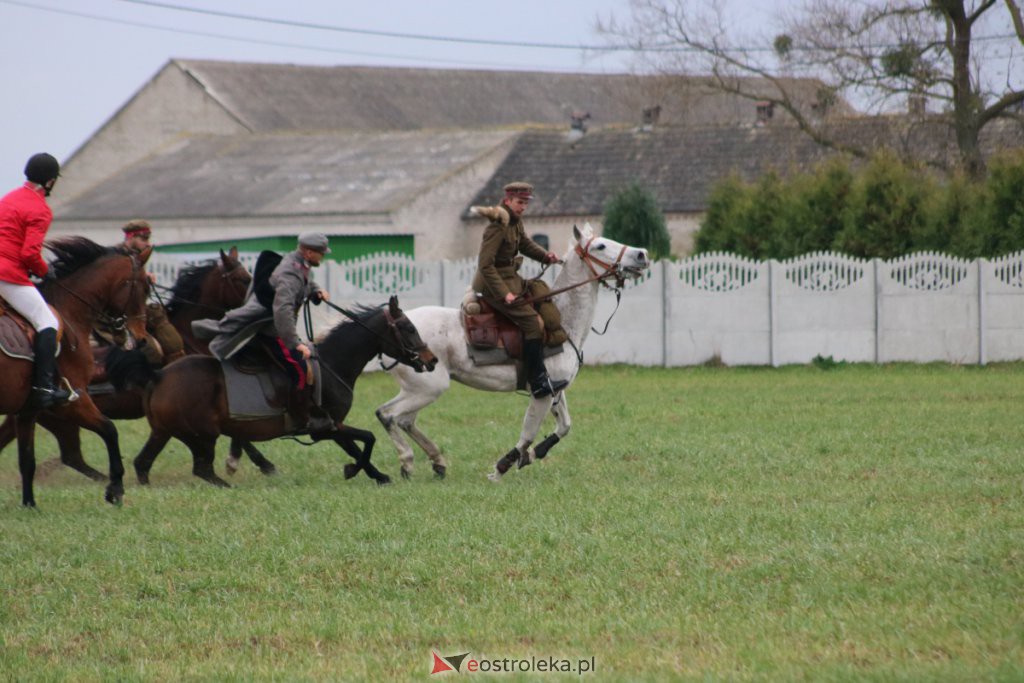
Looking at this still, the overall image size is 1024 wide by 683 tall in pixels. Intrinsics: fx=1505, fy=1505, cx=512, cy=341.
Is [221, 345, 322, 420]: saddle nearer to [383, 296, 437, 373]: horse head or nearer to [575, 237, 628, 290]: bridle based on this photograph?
[383, 296, 437, 373]: horse head

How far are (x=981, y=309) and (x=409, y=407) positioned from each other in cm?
1642

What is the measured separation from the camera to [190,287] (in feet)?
48.4

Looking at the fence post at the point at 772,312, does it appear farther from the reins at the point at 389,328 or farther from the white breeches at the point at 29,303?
the white breeches at the point at 29,303

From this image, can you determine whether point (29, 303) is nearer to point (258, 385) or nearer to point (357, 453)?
point (258, 385)

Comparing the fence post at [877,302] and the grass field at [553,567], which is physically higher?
the fence post at [877,302]

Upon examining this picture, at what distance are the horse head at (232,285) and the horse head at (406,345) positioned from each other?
2.37 meters

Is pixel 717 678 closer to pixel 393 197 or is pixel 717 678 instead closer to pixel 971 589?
pixel 971 589

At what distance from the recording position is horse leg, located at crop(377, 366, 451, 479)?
13055 millimetres

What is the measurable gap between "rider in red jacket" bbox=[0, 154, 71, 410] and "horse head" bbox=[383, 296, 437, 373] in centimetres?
283

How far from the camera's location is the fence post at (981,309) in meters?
26.6

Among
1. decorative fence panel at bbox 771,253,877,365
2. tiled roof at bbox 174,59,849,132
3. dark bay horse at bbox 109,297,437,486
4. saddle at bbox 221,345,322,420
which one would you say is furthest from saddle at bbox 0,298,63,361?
tiled roof at bbox 174,59,849,132

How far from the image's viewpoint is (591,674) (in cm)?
642

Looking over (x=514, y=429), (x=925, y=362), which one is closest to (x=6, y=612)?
(x=514, y=429)

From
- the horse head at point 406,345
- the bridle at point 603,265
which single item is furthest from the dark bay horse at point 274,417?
the bridle at point 603,265
